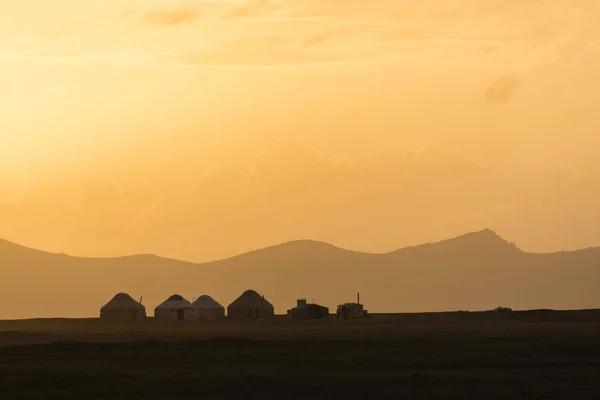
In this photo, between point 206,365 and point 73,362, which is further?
point 73,362

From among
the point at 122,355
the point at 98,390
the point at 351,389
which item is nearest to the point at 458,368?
the point at 351,389

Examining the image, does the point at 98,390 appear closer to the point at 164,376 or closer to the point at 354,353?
the point at 164,376

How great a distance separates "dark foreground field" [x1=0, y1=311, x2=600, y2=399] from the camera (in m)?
53.8

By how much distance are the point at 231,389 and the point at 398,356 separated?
22409 mm

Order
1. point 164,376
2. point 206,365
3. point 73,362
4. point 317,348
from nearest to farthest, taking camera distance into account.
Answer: point 164,376 → point 206,365 → point 73,362 → point 317,348

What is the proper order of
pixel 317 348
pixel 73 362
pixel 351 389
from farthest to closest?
pixel 317 348
pixel 73 362
pixel 351 389

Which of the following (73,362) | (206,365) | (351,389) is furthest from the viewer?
(73,362)

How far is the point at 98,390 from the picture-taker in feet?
183

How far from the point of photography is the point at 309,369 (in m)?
66.4

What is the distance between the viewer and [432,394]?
51969 millimetres

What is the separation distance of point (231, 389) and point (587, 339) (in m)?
45.6

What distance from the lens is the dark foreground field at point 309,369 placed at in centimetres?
5375

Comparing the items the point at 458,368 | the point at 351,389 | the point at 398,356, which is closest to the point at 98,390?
the point at 351,389

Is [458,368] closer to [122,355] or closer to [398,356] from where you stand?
[398,356]
